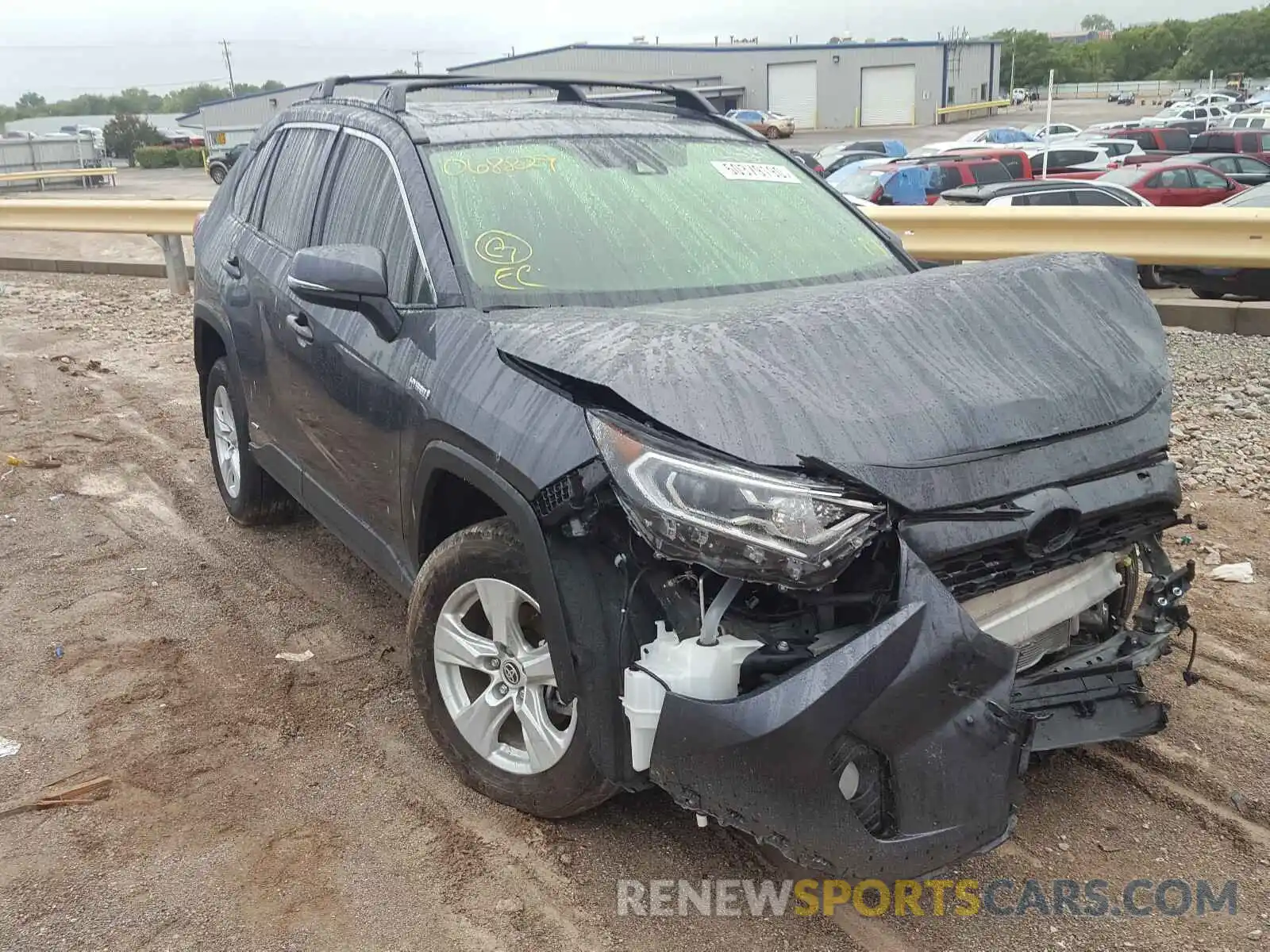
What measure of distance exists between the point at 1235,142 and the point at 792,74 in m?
46.9

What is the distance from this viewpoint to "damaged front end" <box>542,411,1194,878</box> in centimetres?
227

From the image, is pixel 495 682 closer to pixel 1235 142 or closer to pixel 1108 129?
pixel 1235 142

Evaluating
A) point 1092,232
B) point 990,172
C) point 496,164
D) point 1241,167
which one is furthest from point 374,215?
point 1241,167

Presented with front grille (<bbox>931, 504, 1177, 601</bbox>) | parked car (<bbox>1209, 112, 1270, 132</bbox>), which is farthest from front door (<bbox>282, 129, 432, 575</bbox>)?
parked car (<bbox>1209, 112, 1270, 132</bbox>)

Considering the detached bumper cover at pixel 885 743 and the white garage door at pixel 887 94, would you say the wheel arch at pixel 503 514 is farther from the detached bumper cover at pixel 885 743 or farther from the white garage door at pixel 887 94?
the white garage door at pixel 887 94

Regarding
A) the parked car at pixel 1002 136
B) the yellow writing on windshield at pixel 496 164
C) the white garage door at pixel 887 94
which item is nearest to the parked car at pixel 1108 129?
the parked car at pixel 1002 136

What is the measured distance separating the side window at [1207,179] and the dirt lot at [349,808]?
14.8 metres

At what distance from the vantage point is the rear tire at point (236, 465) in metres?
5.18

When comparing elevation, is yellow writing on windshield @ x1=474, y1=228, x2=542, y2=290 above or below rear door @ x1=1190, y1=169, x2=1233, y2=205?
above

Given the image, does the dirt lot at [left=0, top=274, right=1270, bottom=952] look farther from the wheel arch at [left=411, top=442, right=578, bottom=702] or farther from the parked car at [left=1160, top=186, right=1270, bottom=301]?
the parked car at [left=1160, top=186, right=1270, bottom=301]

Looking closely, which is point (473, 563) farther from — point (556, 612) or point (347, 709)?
point (347, 709)

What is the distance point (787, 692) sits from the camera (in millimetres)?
2258

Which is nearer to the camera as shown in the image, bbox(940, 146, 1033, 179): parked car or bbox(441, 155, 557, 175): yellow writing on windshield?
bbox(441, 155, 557, 175): yellow writing on windshield

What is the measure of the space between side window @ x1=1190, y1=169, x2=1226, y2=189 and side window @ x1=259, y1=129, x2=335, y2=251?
16866mm
